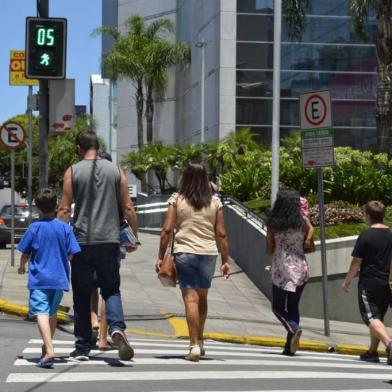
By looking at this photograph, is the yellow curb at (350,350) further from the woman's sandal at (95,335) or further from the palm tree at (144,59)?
the palm tree at (144,59)

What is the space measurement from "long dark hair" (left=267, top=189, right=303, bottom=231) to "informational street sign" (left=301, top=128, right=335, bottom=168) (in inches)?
107

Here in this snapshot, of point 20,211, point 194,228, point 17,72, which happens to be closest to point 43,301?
point 194,228

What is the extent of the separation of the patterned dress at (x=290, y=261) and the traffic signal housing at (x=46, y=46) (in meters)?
4.56

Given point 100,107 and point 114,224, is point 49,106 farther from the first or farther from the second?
point 100,107

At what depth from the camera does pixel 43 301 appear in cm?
809

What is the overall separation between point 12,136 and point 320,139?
8039 mm

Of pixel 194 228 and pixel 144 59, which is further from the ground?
pixel 144 59

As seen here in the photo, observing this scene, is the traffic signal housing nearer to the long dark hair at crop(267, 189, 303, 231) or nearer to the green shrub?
the long dark hair at crop(267, 189, 303, 231)

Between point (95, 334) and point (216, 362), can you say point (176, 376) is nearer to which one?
point (216, 362)

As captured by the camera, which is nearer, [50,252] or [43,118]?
[50,252]

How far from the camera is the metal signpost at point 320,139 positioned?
Answer: 497 inches

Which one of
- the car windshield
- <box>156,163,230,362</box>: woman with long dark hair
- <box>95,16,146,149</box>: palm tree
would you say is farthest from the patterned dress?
<box>95,16,146,149</box>: palm tree

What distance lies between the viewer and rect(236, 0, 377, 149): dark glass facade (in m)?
40.2

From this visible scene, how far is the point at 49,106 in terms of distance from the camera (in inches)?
519
